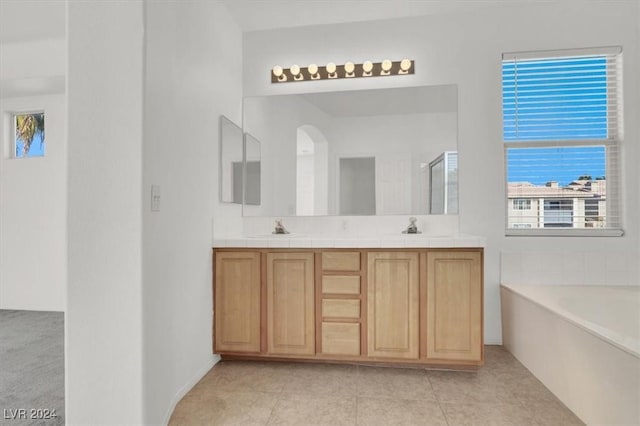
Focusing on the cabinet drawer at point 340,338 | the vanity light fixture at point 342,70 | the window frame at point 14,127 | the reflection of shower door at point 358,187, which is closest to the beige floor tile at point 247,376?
the cabinet drawer at point 340,338

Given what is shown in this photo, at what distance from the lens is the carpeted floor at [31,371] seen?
1761 millimetres

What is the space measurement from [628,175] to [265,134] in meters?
2.94

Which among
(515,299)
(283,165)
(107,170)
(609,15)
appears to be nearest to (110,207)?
(107,170)

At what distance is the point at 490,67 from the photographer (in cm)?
278

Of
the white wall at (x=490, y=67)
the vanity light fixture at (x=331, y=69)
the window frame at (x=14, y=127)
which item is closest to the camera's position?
the white wall at (x=490, y=67)

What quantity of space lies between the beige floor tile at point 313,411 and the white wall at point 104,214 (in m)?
0.71

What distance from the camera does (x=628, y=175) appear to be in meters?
2.63

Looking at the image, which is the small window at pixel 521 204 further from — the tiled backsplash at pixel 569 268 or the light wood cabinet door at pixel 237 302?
the light wood cabinet door at pixel 237 302

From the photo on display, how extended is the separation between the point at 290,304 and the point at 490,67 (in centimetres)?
248

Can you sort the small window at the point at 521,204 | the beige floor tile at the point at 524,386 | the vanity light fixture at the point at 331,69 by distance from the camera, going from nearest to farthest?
the beige floor tile at the point at 524,386, the small window at the point at 521,204, the vanity light fixture at the point at 331,69

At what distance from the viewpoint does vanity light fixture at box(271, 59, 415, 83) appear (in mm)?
2852

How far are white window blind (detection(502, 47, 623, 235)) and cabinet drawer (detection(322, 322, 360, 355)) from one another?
5.24 ft

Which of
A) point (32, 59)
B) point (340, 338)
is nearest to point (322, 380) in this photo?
point (340, 338)

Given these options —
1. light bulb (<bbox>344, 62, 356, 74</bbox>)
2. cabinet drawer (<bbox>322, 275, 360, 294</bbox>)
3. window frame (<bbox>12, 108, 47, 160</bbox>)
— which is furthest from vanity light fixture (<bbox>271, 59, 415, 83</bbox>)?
window frame (<bbox>12, 108, 47, 160</bbox>)
